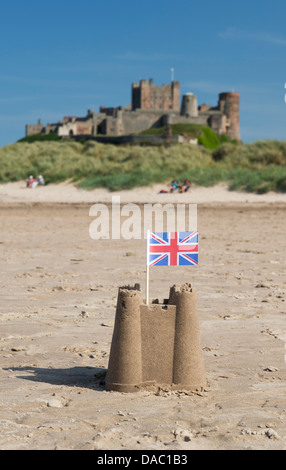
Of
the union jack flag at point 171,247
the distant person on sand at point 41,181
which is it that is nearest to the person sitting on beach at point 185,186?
the distant person on sand at point 41,181

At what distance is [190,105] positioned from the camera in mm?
92750

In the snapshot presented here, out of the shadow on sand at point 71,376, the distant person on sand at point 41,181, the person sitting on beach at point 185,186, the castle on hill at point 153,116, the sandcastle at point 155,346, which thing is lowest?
the shadow on sand at point 71,376

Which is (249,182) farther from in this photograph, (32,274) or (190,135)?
(190,135)

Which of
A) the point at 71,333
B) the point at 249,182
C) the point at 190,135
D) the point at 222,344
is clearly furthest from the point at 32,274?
the point at 190,135

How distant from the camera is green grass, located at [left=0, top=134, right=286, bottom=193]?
26781 mm

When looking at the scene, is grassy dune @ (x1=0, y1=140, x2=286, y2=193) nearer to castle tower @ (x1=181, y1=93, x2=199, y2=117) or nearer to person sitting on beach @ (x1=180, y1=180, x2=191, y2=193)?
person sitting on beach @ (x1=180, y1=180, x2=191, y2=193)

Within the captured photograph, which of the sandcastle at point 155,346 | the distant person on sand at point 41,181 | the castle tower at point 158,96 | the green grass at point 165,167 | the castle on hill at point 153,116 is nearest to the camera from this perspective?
the sandcastle at point 155,346

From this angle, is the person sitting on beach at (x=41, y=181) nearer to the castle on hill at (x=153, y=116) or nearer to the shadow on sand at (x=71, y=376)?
the shadow on sand at (x=71, y=376)

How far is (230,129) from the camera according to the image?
92625 mm

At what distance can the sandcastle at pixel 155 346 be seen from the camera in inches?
178

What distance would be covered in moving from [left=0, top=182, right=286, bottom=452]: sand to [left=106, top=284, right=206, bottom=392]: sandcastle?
0.30 feet

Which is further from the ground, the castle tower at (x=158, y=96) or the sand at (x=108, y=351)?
the castle tower at (x=158, y=96)

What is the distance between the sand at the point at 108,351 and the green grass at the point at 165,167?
13.7 meters

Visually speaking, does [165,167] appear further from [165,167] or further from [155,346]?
[155,346]
